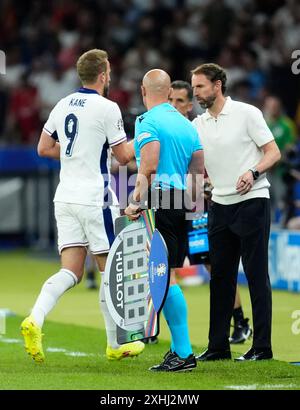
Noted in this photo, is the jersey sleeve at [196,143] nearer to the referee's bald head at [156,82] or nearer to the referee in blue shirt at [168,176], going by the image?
the referee in blue shirt at [168,176]

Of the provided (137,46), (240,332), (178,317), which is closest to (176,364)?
(178,317)

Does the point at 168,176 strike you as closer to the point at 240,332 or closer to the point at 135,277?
the point at 135,277

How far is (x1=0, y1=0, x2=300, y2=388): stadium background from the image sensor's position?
64.9 feet

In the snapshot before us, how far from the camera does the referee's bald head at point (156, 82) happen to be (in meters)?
8.34

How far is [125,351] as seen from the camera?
29.4 feet

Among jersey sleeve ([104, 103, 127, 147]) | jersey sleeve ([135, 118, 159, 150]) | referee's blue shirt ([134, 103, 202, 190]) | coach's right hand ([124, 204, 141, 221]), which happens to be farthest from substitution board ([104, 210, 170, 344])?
jersey sleeve ([104, 103, 127, 147])

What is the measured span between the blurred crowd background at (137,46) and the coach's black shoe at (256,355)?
10.1 meters

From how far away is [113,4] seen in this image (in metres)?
23.1

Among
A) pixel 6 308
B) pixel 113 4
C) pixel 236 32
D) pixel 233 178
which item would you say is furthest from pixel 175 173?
pixel 113 4

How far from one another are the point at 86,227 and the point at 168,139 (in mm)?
1069

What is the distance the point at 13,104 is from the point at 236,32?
4.28 meters

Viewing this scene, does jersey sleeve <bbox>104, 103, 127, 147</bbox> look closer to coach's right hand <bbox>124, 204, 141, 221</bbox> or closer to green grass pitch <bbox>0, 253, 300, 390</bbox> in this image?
coach's right hand <bbox>124, 204, 141, 221</bbox>

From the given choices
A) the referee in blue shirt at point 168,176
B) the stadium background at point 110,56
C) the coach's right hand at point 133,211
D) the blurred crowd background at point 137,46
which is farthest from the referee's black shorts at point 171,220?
the blurred crowd background at point 137,46

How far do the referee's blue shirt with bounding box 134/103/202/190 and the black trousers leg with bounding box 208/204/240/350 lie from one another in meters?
0.72
